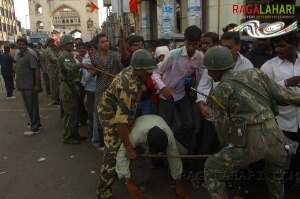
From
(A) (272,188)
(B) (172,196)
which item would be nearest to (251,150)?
(A) (272,188)

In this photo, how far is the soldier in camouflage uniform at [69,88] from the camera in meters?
6.92

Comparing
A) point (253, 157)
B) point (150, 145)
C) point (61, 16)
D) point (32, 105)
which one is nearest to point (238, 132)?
point (253, 157)

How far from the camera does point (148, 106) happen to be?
5.15 m

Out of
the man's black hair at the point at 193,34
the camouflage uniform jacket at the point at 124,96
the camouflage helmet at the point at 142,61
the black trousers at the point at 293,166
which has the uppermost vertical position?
the man's black hair at the point at 193,34

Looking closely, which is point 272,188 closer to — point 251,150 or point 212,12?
point 251,150

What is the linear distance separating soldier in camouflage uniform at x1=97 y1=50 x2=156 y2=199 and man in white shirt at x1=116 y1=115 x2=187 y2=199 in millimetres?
86

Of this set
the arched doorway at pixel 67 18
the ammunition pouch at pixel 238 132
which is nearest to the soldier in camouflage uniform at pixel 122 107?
the ammunition pouch at pixel 238 132

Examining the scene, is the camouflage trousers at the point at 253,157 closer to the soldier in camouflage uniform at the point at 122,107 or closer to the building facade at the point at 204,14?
the soldier in camouflage uniform at the point at 122,107

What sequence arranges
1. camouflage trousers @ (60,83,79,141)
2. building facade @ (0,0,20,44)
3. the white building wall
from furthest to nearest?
building facade @ (0,0,20,44) → the white building wall → camouflage trousers @ (60,83,79,141)

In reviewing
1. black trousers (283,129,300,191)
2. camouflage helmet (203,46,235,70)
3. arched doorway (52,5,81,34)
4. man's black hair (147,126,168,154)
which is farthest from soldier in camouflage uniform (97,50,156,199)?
arched doorway (52,5,81,34)

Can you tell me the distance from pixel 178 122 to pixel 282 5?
673 centimetres

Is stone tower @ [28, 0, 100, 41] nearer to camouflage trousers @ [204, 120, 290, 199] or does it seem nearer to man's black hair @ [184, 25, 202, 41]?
man's black hair @ [184, 25, 202, 41]

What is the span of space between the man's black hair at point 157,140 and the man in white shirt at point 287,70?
3.91 ft

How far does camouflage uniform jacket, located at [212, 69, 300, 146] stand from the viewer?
3.23m
